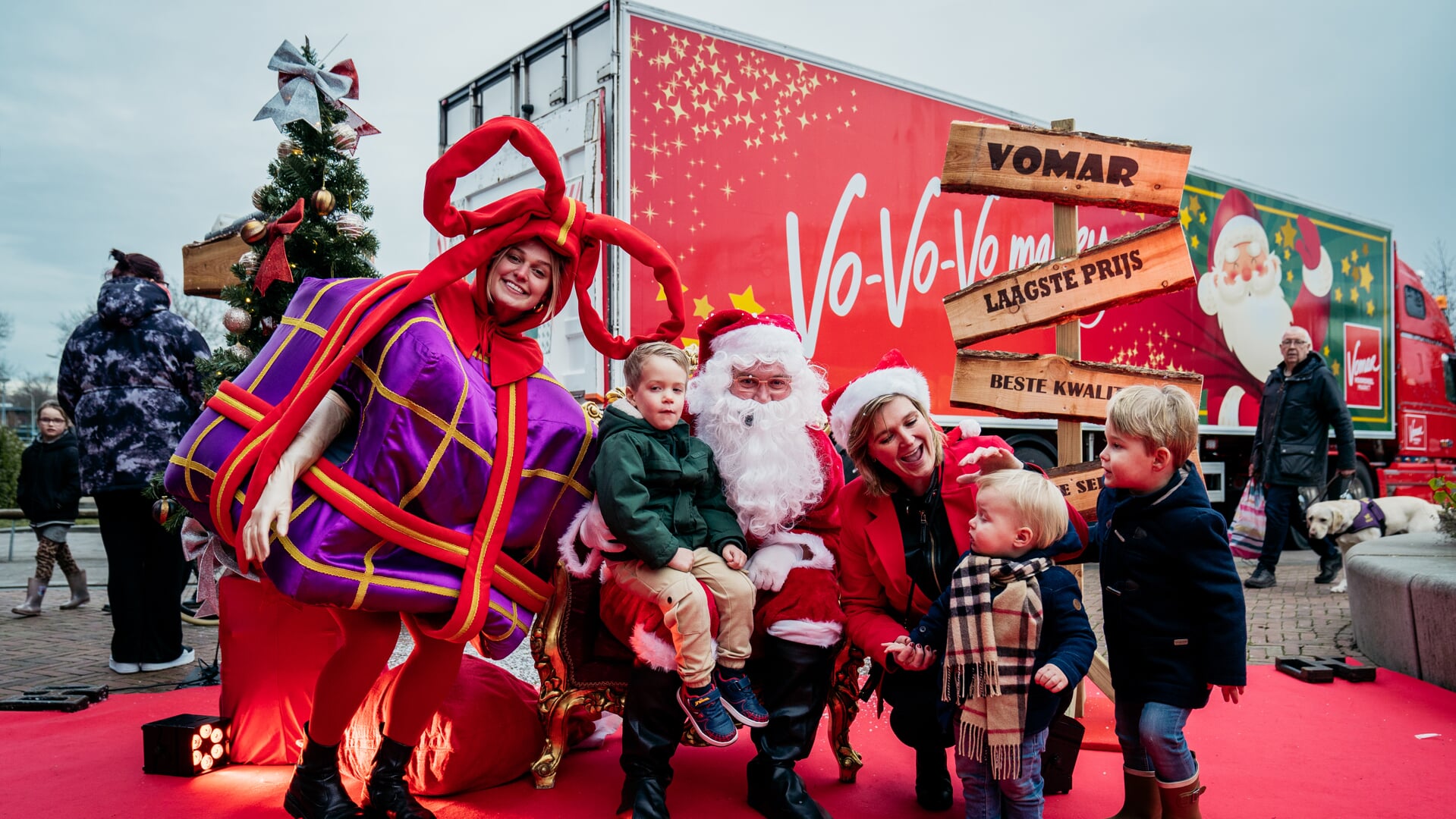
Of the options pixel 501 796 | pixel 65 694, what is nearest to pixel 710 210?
pixel 501 796

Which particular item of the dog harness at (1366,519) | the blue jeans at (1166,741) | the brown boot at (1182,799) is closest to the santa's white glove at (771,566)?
the blue jeans at (1166,741)

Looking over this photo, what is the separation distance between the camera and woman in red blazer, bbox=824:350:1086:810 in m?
2.50

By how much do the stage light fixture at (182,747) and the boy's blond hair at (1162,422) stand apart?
294 cm

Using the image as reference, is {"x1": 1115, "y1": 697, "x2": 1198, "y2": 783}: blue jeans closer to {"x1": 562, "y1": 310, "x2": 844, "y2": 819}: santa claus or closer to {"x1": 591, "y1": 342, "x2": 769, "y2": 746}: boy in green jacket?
{"x1": 562, "y1": 310, "x2": 844, "y2": 819}: santa claus

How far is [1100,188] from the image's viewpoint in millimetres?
3279

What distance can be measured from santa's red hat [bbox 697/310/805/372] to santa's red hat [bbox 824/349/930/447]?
0.24 m

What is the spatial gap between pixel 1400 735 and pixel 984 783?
6.78 feet

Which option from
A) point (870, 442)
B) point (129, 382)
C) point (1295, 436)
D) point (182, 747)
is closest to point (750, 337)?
point (870, 442)

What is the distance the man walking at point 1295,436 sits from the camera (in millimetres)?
6391

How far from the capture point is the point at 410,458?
7.25 feet

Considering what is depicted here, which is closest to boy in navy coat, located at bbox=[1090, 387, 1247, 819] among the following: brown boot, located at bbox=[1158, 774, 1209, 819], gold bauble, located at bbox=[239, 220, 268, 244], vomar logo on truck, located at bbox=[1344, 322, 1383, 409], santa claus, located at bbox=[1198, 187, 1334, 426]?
brown boot, located at bbox=[1158, 774, 1209, 819]

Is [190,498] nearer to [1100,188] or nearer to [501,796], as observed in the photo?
[501,796]

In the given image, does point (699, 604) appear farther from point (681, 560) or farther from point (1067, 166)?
point (1067, 166)

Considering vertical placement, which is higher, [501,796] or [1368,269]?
[1368,269]
